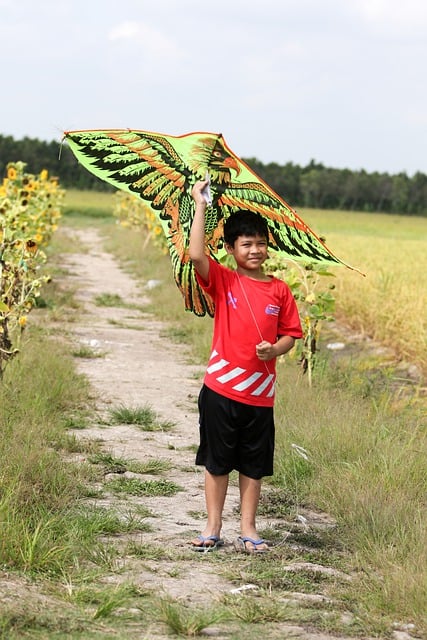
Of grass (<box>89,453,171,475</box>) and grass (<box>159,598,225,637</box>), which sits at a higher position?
grass (<box>159,598,225,637</box>)

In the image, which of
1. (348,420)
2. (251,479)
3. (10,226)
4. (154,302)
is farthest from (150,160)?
(154,302)

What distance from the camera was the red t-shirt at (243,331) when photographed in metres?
4.57

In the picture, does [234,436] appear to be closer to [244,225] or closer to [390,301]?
[244,225]

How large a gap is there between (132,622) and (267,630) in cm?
47

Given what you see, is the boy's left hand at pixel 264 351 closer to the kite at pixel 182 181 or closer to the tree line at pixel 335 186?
the kite at pixel 182 181

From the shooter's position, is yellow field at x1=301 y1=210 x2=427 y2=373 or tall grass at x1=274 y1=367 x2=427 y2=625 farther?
yellow field at x1=301 y1=210 x2=427 y2=373

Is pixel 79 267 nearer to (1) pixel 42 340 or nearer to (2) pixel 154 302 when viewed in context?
(2) pixel 154 302

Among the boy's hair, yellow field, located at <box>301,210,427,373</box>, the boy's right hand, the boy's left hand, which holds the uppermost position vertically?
the boy's right hand

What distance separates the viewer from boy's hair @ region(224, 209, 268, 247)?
463 centimetres

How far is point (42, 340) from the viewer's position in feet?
33.0

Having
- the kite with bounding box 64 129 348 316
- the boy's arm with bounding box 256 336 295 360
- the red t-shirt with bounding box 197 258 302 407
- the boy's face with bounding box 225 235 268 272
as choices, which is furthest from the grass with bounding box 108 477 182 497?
the boy's face with bounding box 225 235 268 272

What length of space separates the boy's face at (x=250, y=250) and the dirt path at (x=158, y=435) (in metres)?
1.31

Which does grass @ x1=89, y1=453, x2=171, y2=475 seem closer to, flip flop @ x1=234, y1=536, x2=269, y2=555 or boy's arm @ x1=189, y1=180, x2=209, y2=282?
flip flop @ x1=234, y1=536, x2=269, y2=555

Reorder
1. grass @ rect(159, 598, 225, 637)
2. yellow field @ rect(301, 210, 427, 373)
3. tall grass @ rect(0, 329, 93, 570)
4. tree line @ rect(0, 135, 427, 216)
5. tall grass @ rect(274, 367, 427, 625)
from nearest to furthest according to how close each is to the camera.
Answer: grass @ rect(159, 598, 225, 637), tall grass @ rect(274, 367, 427, 625), tall grass @ rect(0, 329, 93, 570), yellow field @ rect(301, 210, 427, 373), tree line @ rect(0, 135, 427, 216)
